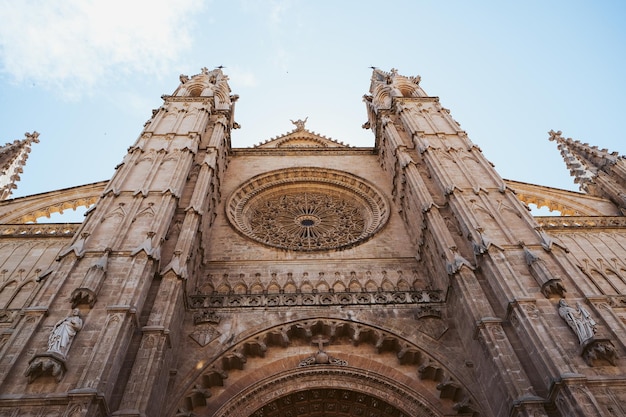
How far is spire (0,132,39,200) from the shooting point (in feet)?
66.2

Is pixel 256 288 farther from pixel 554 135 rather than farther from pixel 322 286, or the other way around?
pixel 554 135

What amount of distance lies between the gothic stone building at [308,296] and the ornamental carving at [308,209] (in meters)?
0.10

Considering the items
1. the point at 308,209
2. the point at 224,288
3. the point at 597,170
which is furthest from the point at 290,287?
the point at 597,170

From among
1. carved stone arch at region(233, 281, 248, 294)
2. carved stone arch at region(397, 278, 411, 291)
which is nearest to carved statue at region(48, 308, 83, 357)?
carved stone arch at region(233, 281, 248, 294)

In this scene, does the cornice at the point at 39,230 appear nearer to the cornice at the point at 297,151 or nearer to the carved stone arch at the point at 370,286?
the cornice at the point at 297,151

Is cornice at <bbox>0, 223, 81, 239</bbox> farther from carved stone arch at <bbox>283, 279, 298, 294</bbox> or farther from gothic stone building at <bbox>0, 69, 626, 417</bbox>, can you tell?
carved stone arch at <bbox>283, 279, 298, 294</bbox>

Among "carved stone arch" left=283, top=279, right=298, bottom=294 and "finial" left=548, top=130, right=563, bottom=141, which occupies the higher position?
"finial" left=548, top=130, right=563, bottom=141

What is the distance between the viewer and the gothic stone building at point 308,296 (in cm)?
873

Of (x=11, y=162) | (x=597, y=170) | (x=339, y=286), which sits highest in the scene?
(x=11, y=162)

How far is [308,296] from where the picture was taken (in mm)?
12227

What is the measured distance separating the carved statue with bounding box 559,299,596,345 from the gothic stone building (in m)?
0.05

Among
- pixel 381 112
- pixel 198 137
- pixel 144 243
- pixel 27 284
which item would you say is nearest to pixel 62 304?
pixel 144 243

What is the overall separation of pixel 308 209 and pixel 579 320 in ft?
34.1

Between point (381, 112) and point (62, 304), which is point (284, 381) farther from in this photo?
point (381, 112)
